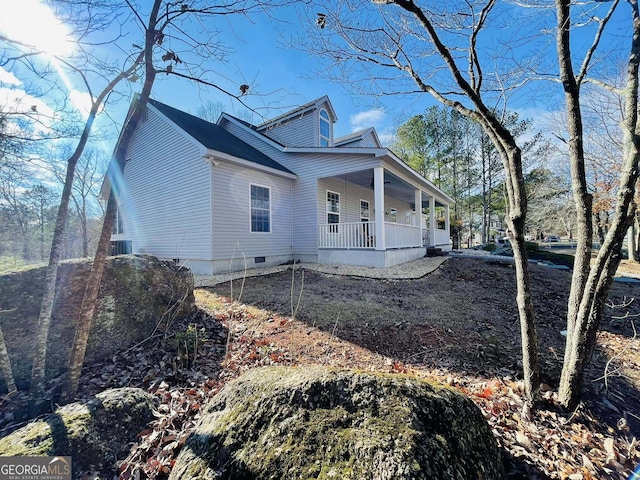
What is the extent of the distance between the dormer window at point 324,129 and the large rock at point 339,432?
12.5m

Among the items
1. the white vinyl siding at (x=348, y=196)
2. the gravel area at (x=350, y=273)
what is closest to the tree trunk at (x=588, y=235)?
the gravel area at (x=350, y=273)

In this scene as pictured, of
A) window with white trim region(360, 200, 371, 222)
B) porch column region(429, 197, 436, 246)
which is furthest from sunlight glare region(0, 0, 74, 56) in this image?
porch column region(429, 197, 436, 246)

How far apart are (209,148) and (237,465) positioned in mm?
7948

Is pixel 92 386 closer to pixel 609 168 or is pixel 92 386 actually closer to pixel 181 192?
pixel 181 192

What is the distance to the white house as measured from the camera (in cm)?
835

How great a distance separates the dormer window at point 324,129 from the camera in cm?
1285

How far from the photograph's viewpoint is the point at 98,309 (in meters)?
2.92

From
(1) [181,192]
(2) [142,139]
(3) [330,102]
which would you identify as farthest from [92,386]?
(3) [330,102]

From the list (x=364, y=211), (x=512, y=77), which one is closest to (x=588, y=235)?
(x=512, y=77)

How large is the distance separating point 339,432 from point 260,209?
866 cm

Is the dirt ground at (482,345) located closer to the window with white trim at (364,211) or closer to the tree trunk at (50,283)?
the tree trunk at (50,283)

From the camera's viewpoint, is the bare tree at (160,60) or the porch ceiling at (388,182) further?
the porch ceiling at (388,182)

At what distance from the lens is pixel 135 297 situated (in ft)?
10.7

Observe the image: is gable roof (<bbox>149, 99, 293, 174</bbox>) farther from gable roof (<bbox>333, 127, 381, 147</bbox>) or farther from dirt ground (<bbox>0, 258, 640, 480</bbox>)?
gable roof (<bbox>333, 127, 381, 147</bbox>)
